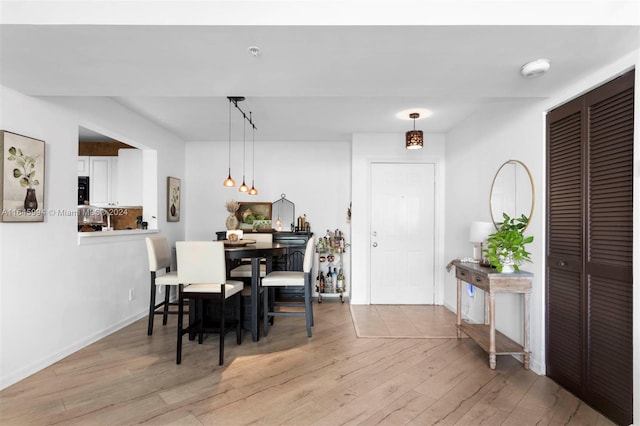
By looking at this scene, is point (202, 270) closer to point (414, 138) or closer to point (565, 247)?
point (414, 138)

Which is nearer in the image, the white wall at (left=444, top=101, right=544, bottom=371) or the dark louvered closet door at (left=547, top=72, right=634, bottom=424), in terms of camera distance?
the dark louvered closet door at (left=547, top=72, right=634, bottom=424)

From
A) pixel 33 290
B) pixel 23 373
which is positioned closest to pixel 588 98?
pixel 33 290

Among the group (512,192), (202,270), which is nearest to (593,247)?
(512,192)

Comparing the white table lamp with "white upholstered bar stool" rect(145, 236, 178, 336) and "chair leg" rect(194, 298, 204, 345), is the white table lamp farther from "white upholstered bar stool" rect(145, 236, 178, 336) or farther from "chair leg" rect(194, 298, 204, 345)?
"white upholstered bar stool" rect(145, 236, 178, 336)

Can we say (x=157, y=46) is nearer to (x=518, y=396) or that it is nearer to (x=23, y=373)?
(x=23, y=373)

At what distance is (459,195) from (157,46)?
3600 mm

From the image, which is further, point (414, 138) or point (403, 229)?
point (403, 229)

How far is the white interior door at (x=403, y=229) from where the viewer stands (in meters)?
4.82

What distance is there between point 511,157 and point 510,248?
92 cm

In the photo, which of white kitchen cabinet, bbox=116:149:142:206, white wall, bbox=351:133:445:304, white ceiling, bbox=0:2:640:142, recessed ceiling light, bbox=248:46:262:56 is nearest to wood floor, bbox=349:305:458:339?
white wall, bbox=351:133:445:304

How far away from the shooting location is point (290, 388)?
2416 millimetres

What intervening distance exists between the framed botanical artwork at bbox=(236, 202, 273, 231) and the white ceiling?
2849mm

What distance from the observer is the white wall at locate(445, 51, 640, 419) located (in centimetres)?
205
